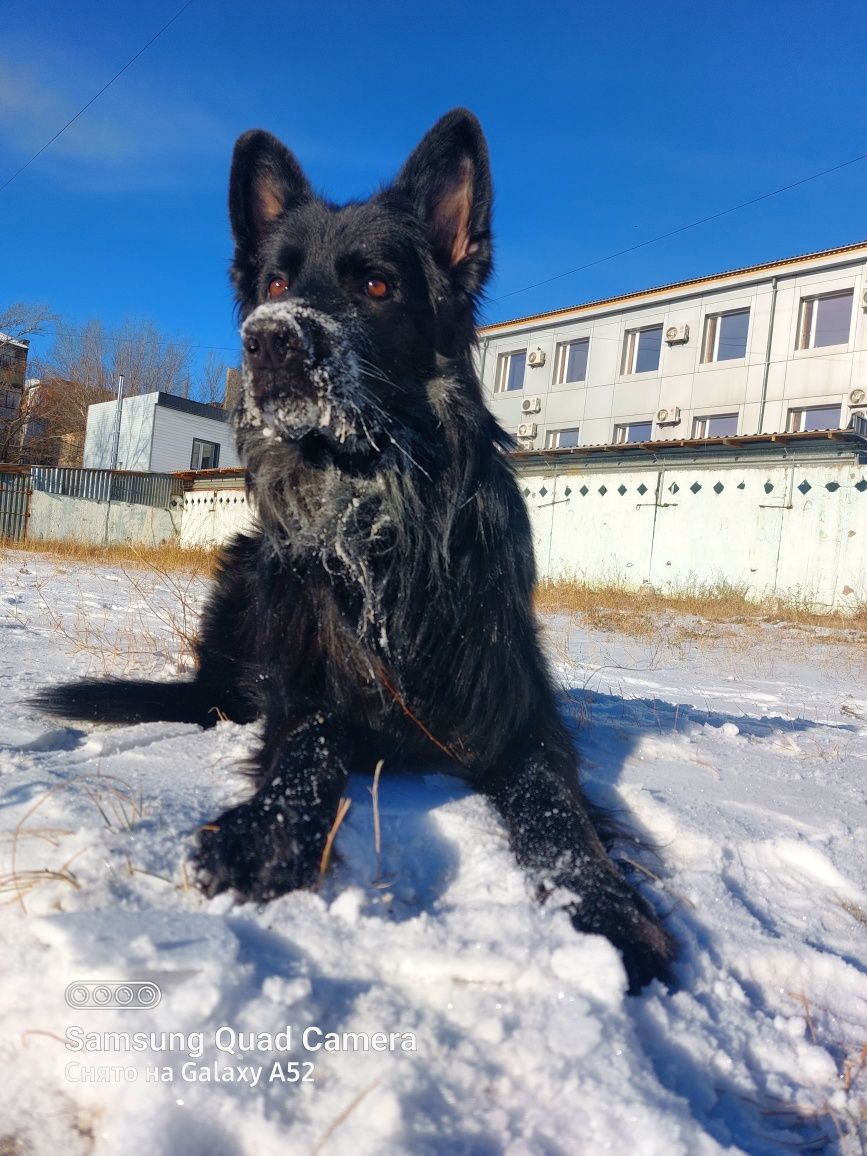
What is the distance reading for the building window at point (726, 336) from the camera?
2245 centimetres

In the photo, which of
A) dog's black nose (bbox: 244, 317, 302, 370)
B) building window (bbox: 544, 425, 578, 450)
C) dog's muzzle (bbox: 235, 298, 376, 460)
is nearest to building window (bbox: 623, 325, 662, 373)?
building window (bbox: 544, 425, 578, 450)

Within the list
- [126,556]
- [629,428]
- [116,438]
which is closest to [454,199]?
[126,556]

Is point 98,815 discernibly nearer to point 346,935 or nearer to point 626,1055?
point 346,935

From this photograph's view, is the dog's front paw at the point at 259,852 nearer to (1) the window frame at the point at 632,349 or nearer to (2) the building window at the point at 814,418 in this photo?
(2) the building window at the point at 814,418

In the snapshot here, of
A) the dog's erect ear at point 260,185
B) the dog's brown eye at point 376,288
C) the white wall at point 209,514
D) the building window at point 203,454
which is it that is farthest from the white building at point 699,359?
the dog's brown eye at point 376,288

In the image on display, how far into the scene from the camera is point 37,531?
26641 mm

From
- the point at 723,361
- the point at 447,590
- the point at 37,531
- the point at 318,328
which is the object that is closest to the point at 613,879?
the point at 447,590

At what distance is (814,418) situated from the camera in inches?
833

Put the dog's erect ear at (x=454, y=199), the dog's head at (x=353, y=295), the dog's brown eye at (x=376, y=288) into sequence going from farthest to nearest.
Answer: the dog's erect ear at (x=454, y=199), the dog's brown eye at (x=376, y=288), the dog's head at (x=353, y=295)

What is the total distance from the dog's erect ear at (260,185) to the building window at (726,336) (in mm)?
22081

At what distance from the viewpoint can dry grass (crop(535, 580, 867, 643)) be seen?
1096 cm

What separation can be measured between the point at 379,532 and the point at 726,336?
2347cm

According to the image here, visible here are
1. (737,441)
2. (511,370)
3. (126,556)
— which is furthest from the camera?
(511,370)

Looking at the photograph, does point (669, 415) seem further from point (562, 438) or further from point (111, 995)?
point (111, 995)
